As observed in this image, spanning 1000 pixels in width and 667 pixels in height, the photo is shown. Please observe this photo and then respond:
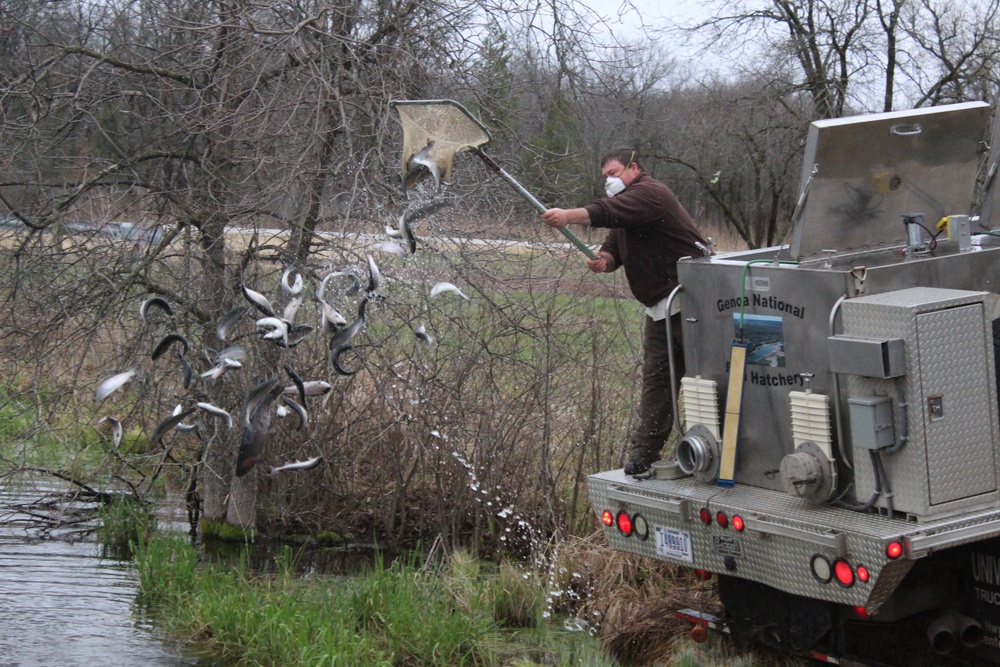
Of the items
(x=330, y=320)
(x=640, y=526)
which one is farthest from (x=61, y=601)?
(x=640, y=526)

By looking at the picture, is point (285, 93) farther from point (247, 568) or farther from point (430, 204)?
point (247, 568)

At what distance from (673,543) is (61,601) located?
4.03 m

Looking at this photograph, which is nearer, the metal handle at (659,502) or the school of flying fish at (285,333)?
the metal handle at (659,502)

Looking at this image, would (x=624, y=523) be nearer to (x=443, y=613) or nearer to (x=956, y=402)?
(x=443, y=613)

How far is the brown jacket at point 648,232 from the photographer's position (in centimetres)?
560

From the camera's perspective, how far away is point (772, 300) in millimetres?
4758

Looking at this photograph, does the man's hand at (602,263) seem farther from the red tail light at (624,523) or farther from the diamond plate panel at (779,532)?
the red tail light at (624,523)

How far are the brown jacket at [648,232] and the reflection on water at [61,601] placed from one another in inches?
121

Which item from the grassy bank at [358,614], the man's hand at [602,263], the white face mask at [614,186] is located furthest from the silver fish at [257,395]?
the white face mask at [614,186]

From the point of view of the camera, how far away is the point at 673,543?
16.6 feet

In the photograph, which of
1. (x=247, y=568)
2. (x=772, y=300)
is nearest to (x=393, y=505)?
(x=247, y=568)

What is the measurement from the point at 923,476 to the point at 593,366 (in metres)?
3.77

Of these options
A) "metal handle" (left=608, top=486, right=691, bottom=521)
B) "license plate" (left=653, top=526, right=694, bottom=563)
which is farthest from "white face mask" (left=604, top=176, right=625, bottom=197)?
"license plate" (left=653, top=526, right=694, bottom=563)

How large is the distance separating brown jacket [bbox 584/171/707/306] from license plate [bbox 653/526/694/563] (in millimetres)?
1288
